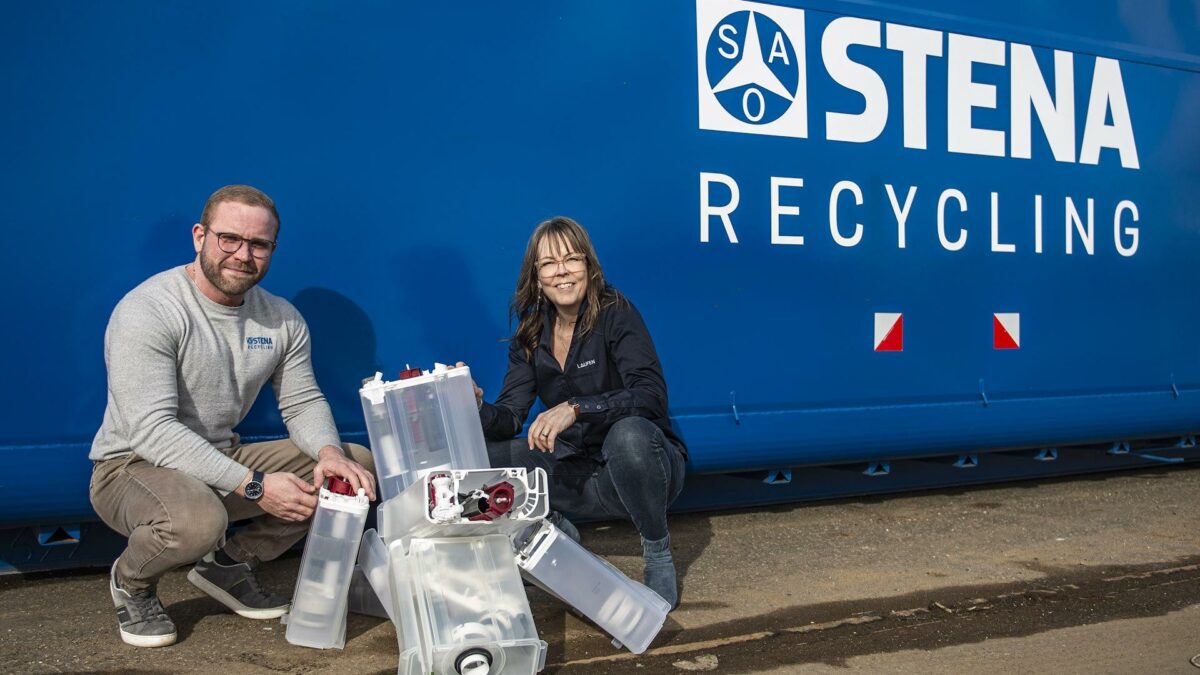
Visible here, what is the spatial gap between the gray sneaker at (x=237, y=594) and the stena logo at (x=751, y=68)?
72.5 inches

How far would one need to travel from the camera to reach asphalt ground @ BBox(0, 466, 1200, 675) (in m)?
2.11

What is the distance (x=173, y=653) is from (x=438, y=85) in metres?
1.61

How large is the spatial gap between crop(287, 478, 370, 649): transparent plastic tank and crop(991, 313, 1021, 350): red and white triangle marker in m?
2.47

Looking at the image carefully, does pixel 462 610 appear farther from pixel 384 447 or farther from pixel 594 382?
pixel 594 382

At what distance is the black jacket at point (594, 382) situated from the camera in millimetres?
2357

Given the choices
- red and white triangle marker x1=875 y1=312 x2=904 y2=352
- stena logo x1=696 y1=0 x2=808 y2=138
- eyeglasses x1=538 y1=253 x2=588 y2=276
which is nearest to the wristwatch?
eyeglasses x1=538 y1=253 x2=588 y2=276

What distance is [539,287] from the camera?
250 cm

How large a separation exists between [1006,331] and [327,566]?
2615 mm

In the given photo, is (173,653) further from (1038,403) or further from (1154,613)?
(1038,403)

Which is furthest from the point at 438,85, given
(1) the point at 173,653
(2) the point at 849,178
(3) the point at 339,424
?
(1) the point at 173,653

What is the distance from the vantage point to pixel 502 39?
2947 millimetres

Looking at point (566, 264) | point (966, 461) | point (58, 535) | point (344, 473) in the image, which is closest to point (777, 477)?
point (966, 461)

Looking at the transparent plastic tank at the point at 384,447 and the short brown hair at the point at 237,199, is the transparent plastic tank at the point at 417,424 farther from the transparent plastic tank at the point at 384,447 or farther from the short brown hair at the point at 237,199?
the short brown hair at the point at 237,199

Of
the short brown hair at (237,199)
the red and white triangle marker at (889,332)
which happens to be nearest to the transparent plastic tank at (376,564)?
the short brown hair at (237,199)
